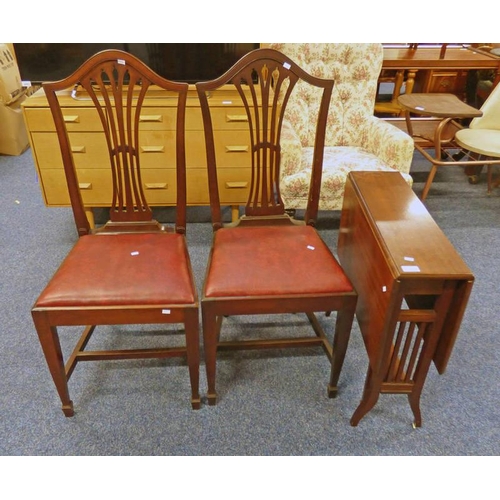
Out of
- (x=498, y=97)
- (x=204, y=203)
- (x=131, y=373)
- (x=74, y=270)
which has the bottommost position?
(x=131, y=373)

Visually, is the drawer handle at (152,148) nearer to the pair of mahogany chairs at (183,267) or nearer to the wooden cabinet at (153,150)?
the wooden cabinet at (153,150)

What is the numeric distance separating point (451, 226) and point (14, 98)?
3.39 m

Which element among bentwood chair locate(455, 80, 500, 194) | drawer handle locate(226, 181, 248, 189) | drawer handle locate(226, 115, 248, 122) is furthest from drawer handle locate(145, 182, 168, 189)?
bentwood chair locate(455, 80, 500, 194)

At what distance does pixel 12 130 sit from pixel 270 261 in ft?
9.76

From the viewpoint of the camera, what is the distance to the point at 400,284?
3.78 ft

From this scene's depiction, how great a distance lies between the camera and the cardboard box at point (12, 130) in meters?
3.34

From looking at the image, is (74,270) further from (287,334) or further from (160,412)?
(287,334)

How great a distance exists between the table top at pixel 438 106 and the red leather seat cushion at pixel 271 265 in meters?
1.47

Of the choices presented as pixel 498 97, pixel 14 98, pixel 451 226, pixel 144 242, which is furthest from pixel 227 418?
pixel 14 98

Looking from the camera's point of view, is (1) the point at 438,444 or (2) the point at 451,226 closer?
(1) the point at 438,444

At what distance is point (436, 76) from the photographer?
3510 mm

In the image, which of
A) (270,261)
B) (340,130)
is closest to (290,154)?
(340,130)

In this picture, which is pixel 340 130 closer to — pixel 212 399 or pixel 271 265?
pixel 271 265

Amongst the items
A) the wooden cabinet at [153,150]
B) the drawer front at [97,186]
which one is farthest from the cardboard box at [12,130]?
the drawer front at [97,186]
